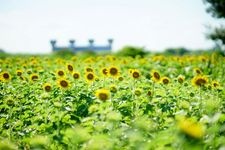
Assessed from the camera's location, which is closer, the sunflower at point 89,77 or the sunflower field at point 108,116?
the sunflower field at point 108,116

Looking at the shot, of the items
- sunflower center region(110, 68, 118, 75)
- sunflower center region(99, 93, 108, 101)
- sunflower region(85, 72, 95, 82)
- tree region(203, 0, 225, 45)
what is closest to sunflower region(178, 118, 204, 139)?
sunflower center region(99, 93, 108, 101)

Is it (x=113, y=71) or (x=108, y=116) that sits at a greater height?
(x=113, y=71)

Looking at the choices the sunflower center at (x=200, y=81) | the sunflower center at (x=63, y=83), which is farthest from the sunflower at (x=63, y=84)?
the sunflower center at (x=200, y=81)

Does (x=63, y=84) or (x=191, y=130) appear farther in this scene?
(x=63, y=84)

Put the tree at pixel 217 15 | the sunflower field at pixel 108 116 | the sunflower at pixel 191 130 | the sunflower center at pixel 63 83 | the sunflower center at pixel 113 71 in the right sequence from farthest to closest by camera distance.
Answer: the tree at pixel 217 15, the sunflower center at pixel 113 71, the sunflower center at pixel 63 83, the sunflower field at pixel 108 116, the sunflower at pixel 191 130

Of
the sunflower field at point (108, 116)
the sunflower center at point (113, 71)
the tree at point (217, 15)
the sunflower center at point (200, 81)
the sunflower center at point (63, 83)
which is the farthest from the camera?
the tree at point (217, 15)

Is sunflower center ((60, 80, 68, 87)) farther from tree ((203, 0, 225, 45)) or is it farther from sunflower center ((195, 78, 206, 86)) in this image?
tree ((203, 0, 225, 45))

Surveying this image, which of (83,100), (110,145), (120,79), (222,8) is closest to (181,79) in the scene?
(120,79)

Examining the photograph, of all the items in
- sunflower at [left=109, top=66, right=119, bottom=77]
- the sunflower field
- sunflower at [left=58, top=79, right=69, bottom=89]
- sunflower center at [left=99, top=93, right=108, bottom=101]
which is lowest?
the sunflower field

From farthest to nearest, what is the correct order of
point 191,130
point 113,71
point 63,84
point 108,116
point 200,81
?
1. point 113,71
2. point 63,84
3. point 200,81
4. point 108,116
5. point 191,130

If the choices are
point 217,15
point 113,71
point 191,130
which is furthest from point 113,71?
point 217,15

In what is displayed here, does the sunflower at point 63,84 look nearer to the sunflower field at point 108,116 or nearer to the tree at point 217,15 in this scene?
the sunflower field at point 108,116

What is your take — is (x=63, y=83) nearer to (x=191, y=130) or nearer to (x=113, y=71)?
(x=113, y=71)

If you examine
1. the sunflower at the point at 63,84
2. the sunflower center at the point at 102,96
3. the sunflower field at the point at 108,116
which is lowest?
the sunflower field at the point at 108,116
